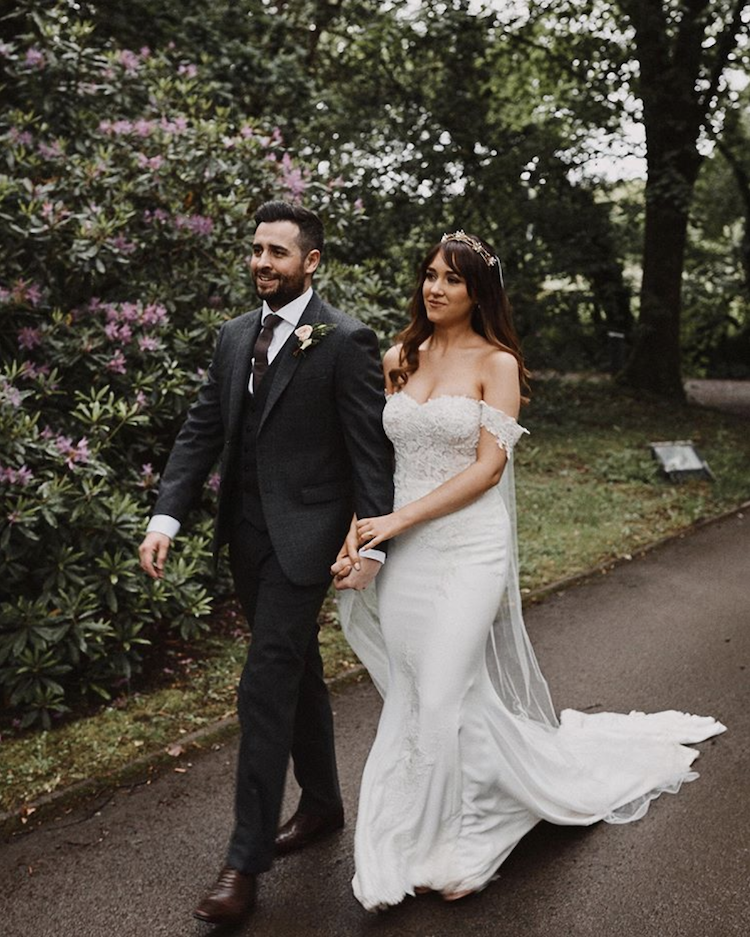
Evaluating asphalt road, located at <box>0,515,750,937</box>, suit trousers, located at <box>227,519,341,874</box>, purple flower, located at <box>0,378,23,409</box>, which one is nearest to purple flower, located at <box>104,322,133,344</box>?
purple flower, located at <box>0,378,23,409</box>

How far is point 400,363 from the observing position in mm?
4031

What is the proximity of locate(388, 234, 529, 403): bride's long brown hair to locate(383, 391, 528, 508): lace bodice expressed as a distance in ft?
0.70

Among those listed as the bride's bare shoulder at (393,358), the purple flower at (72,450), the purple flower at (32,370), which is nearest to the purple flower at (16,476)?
the purple flower at (72,450)

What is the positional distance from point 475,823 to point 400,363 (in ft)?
5.74

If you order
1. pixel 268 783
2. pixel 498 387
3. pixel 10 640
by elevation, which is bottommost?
pixel 10 640

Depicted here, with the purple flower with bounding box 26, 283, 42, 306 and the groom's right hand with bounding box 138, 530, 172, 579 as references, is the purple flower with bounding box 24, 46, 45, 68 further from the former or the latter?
the groom's right hand with bounding box 138, 530, 172, 579

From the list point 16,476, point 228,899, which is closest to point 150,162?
point 16,476

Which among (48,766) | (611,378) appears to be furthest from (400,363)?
(611,378)

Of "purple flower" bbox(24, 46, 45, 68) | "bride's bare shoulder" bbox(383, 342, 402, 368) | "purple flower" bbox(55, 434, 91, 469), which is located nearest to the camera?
"bride's bare shoulder" bbox(383, 342, 402, 368)

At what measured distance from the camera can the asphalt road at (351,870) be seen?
11.4ft

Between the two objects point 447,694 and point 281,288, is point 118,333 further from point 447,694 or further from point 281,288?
point 447,694

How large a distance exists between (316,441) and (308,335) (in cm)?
37

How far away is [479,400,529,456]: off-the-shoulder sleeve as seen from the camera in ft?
12.2

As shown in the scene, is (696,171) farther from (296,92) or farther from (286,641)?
(286,641)
